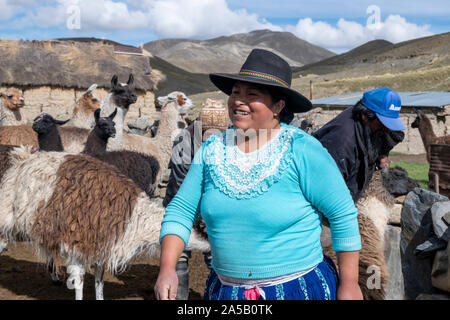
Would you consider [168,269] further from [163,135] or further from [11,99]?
[11,99]

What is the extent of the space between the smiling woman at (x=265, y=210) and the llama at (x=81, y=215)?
1.76m

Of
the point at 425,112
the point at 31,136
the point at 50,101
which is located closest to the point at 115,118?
the point at 31,136

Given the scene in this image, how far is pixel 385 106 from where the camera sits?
263 cm

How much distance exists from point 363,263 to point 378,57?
54522 mm

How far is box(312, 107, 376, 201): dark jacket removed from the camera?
263 cm

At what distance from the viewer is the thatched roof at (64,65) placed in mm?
13594

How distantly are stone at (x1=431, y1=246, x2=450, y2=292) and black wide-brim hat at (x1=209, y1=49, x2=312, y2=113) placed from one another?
151 centimetres

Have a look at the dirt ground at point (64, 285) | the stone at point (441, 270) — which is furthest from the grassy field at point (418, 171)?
the stone at point (441, 270)

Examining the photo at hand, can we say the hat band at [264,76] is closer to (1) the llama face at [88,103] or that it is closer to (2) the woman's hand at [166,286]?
(2) the woman's hand at [166,286]

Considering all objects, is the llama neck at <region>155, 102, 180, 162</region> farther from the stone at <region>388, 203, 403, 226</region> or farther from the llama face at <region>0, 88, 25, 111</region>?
the stone at <region>388, 203, 403, 226</region>

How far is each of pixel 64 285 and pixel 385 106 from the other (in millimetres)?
3976

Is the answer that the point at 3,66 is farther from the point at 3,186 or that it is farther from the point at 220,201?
the point at 220,201

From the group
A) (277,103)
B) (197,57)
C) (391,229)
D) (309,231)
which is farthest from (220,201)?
(197,57)

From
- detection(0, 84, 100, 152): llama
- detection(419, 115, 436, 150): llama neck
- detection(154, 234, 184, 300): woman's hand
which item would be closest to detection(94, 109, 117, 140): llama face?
detection(0, 84, 100, 152): llama
